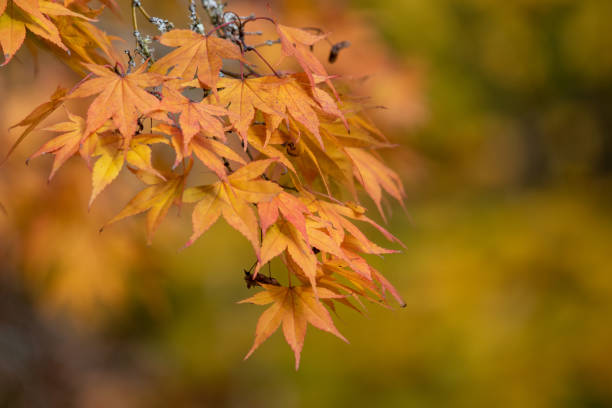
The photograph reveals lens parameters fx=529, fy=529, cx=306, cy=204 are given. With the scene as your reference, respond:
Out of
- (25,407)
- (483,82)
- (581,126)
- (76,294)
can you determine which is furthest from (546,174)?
(25,407)

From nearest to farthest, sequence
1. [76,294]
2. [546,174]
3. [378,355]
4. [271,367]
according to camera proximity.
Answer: [76,294]
[378,355]
[271,367]
[546,174]

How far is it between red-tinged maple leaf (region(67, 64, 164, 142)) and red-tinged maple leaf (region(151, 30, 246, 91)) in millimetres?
42

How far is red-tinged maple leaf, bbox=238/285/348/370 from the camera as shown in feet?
2.63

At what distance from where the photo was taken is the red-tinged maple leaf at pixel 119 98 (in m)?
0.75

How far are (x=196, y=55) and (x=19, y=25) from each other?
0.28 meters

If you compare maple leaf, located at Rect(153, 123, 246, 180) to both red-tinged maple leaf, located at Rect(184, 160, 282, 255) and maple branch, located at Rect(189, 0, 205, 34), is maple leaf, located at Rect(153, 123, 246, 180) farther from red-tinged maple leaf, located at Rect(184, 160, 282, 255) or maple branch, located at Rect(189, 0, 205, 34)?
maple branch, located at Rect(189, 0, 205, 34)

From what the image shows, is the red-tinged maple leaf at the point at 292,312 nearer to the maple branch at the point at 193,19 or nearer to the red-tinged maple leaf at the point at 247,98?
the red-tinged maple leaf at the point at 247,98

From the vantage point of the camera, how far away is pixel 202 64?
79cm

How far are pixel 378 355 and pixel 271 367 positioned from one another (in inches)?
37.1

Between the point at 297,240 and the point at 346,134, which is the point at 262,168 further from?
the point at 346,134

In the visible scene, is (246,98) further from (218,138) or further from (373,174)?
(373,174)

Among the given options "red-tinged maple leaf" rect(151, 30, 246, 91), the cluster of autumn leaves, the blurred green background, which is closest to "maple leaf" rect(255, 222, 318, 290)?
the cluster of autumn leaves

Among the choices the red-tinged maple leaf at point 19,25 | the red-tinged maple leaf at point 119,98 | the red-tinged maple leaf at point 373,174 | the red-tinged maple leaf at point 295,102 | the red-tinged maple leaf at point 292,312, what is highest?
the red-tinged maple leaf at point 19,25

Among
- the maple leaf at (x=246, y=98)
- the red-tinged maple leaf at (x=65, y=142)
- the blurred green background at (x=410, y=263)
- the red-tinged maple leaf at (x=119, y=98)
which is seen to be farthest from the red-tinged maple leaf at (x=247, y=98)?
the blurred green background at (x=410, y=263)
